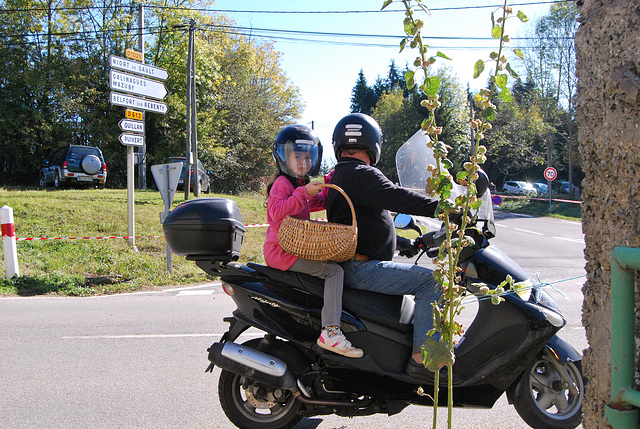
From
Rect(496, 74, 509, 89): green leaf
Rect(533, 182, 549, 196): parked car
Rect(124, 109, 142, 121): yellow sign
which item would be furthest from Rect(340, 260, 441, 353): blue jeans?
Rect(533, 182, 549, 196): parked car

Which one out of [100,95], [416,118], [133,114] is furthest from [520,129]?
[133,114]

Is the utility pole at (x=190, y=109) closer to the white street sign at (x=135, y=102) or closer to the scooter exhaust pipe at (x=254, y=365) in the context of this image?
the white street sign at (x=135, y=102)

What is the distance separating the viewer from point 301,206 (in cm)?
317

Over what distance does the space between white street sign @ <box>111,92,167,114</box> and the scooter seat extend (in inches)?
314

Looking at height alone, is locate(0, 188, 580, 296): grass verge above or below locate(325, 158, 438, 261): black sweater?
below

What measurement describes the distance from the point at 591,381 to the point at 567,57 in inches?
1651

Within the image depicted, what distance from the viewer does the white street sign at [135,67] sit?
32.2 feet

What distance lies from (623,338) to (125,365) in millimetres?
4244

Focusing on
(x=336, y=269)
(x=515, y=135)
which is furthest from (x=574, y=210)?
(x=336, y=269)

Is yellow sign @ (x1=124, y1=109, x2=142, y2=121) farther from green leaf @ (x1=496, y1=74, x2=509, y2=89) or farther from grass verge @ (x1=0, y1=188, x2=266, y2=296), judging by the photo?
green leaf @ (x1=496, y1=74, x2=509, y2=89)

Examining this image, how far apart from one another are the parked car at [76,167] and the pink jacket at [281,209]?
65.6 feet

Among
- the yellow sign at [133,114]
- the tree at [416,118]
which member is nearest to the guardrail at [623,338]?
the yellow sign at [133,114]

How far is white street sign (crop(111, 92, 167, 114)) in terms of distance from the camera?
9.93 m

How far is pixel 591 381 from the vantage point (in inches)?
→ 58.9
